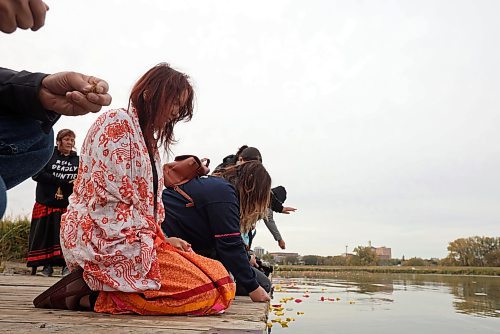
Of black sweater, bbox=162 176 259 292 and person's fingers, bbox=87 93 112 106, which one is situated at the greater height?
person's fingers, bbox=87 93 112 106

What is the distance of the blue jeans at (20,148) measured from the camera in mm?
999

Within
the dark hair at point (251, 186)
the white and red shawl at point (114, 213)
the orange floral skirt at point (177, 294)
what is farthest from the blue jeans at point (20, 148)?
the dark hair at point (251, 186)

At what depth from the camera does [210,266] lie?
1769mm

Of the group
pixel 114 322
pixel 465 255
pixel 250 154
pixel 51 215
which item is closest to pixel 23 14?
pixel 114 322

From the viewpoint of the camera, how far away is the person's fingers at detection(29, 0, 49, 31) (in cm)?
74

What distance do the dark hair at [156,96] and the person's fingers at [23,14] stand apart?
103cm

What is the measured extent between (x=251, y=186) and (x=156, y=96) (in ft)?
3.10

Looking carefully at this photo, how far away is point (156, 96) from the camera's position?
70.4 inches

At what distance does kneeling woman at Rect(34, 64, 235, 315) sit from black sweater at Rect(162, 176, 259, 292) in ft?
1.06

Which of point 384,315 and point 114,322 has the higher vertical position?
point 114,322

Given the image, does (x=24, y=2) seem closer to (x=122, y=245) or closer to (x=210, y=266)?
(x=122, y=245)

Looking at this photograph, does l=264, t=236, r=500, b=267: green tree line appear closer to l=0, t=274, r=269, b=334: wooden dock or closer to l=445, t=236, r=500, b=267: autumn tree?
l=445, t=236, r=500, b=267: autumn tree

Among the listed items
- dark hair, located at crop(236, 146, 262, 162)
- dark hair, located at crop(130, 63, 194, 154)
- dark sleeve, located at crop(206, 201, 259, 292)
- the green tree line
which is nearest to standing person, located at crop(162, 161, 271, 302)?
dark sleeve, located at crop(206, 201, 259, 292)

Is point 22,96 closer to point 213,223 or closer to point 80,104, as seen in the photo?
point 80,104
